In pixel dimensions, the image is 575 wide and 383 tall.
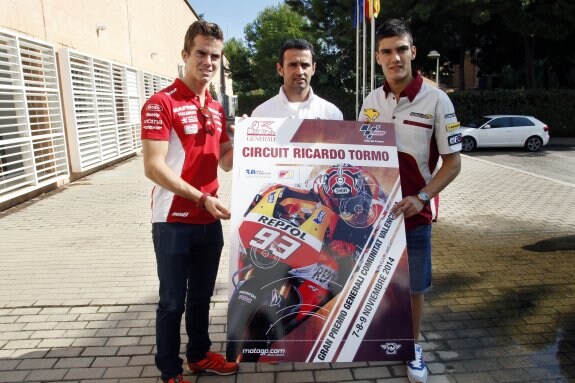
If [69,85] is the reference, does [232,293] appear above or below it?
below

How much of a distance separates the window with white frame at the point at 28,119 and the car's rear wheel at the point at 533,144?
53.2 ft

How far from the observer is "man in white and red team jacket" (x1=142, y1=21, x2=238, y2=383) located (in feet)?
7.83

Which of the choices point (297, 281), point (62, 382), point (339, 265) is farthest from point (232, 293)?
point (62, 382)

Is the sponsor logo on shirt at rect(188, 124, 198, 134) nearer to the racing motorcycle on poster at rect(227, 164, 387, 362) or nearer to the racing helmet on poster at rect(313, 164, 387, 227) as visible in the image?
the racing motorcycle on poster at rect(227, 164, 387, 362)

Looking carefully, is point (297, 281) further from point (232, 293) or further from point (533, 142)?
point (533, 142)

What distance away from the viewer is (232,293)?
2334 mm

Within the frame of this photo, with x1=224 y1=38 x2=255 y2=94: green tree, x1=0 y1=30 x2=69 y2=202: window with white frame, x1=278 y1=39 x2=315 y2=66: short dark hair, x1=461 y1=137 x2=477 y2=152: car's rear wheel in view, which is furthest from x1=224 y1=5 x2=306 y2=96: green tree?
x1=278 y1=39 x2=315 y2=66: short dark hair

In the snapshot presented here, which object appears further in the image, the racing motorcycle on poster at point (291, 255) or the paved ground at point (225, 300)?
the paved ground at point (225, 300)

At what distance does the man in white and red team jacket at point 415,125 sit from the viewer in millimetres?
2598

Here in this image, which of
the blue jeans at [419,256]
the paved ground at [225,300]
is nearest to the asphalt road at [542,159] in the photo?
the paved ground at [225,300]

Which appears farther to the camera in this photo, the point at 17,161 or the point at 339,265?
the point at 17,161

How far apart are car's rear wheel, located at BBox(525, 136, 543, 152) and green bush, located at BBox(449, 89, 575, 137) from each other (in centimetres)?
492

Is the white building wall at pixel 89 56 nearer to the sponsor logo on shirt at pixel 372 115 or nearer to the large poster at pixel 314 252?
the sponsor logo on shirt at pixel 372 115

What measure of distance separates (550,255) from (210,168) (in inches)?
176
